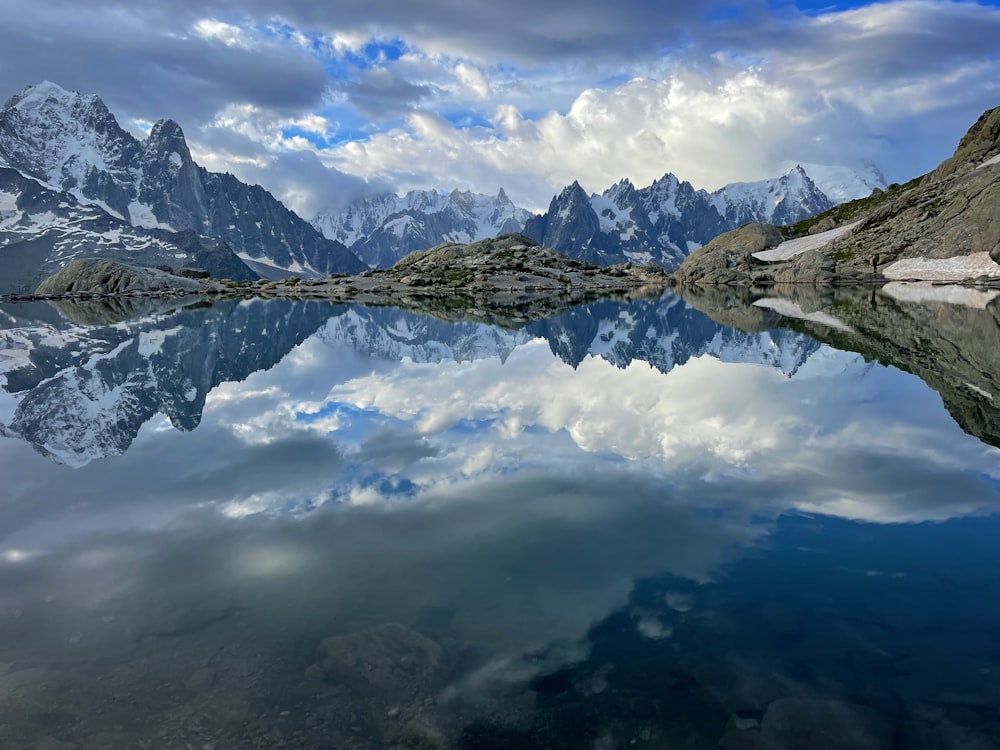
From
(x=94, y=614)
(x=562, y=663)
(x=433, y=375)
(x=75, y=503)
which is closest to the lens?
(x=562, y=663)

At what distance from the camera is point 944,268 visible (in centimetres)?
14962

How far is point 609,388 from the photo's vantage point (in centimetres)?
3316

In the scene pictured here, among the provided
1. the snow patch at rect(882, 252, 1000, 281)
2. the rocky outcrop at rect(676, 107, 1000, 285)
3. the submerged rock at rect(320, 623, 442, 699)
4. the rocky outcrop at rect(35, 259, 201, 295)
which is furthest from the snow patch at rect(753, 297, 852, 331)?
the rocky outcrop at rect(35, 259, 201, 295)

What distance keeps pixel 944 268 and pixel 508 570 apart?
174 m

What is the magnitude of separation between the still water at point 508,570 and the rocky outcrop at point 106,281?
180277mm

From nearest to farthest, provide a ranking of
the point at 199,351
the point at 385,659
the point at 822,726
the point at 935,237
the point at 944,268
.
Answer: the point at 822,726 < the point at 385,659 < the point at 199,351 < the point at 944,268 < the point at 935,237

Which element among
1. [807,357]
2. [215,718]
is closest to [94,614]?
[215,718]

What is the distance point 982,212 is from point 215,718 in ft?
607

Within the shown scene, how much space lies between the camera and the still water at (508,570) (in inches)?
364

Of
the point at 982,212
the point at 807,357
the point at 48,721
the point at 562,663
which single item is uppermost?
the point at 982,212

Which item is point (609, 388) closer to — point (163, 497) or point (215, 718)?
point (163, 497)

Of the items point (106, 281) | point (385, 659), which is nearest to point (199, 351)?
point (385, 659)

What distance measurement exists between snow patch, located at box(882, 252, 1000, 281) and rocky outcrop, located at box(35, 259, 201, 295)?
199 metres

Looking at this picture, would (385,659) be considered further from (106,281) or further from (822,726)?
(106,281)
